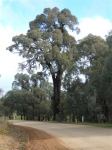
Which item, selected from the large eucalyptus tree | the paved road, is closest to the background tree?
the large eucalyptus tree

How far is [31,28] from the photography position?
6800cm

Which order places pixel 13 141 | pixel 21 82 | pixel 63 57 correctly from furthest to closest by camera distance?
pixel 21 82, pixel 63 57, pixel 13 141

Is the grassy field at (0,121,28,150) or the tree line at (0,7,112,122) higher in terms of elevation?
the tree line at (0,7,112,122)

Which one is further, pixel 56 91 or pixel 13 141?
pixel 56 91

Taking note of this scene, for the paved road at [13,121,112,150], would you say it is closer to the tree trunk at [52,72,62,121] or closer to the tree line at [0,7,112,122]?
the tree line at [0,7,112,122]

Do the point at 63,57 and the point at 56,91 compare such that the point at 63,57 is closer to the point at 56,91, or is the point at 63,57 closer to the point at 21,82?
the point at 56,91

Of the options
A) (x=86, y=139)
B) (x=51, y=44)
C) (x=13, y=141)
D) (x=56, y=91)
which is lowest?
(x=13, y=141)

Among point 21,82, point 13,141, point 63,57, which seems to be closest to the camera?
point 13,141

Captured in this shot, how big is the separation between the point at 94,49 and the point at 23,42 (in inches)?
422

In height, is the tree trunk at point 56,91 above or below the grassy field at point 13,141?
above

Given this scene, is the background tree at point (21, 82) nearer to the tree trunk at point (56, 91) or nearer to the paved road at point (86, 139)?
the tree trunk at point (56, 91)

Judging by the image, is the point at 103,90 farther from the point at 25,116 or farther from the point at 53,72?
the point at 25,116

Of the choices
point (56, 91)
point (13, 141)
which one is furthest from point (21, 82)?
point (13, 141)

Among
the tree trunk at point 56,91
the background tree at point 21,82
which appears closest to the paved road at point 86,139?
the tree trunk at point 56,91
